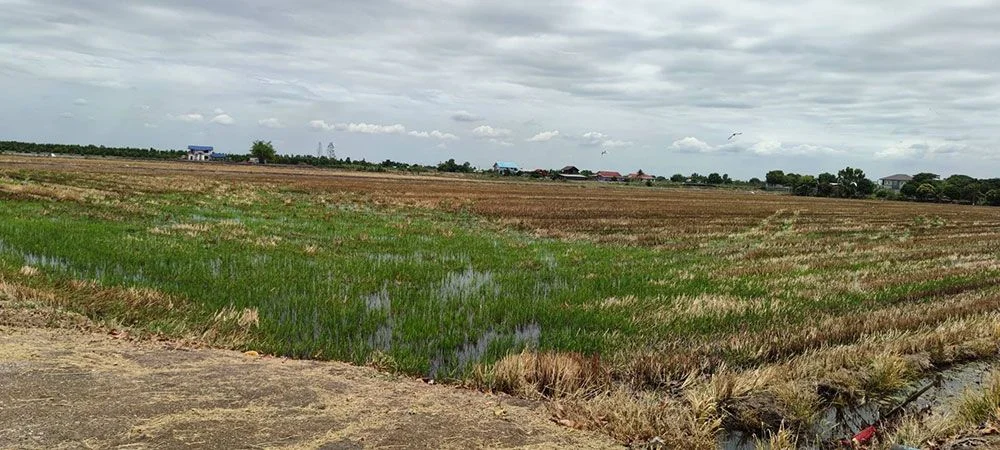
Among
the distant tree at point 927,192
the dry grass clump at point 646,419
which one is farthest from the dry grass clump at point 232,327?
the distant tree at point 927,192

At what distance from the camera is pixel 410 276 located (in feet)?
40.9

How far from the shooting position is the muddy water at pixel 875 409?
18.3 ft

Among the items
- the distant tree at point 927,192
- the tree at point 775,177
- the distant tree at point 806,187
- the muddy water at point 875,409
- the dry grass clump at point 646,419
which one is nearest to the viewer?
the dry grass clump at point 646,419

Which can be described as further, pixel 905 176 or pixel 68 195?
pixel 905 176

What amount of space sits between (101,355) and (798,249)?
19611 millimetres

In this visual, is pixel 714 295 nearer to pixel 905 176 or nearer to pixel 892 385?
pixel 892 385

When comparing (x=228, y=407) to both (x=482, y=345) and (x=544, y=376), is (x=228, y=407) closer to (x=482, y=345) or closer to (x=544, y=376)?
(x=544, y=376)

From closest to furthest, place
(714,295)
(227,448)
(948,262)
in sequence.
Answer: (227,448), (714,295), (948,262)

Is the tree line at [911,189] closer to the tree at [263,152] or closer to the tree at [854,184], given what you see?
the tree at [854,184]

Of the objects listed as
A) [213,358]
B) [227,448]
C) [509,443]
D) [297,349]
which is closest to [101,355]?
[213,358]

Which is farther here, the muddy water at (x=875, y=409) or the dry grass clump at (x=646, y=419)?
the muddy water at (x=875, y=409)

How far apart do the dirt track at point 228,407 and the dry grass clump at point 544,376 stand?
309 mm

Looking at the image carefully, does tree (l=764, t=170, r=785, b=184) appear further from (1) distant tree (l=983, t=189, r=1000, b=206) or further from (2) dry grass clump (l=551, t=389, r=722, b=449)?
(2) dry grass clump (l=551, t=389, r=722, b=449)

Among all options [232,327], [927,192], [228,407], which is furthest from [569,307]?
[927,192]
